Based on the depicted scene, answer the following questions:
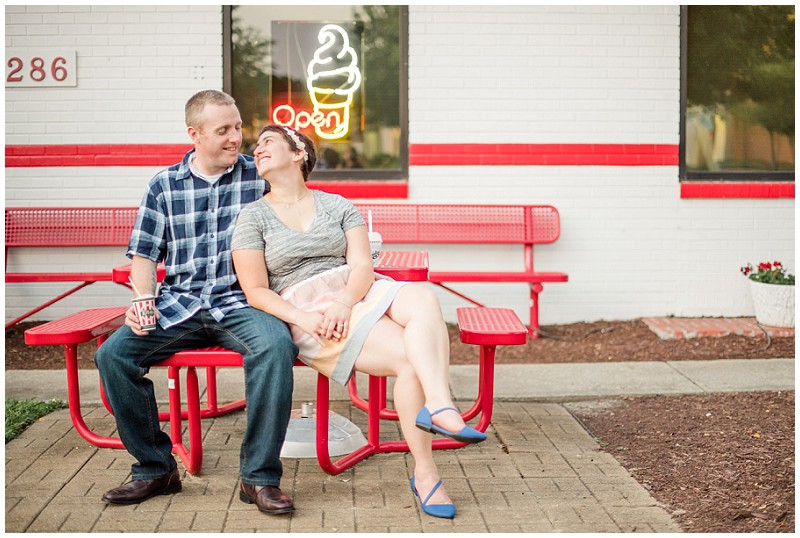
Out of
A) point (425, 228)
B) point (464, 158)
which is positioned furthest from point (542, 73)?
point (425, 228)

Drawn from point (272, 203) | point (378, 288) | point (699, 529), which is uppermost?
point (272, 203)

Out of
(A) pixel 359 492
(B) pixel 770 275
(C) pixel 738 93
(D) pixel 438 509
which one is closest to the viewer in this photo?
(D) pixel 438 509

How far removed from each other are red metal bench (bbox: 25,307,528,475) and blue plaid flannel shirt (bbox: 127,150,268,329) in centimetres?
25

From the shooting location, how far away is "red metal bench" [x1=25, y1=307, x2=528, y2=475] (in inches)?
149

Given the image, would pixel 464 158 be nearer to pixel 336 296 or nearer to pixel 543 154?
pixel 543 154

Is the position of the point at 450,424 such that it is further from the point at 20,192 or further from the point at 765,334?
the point at 20,192

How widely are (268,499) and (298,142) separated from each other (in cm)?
147

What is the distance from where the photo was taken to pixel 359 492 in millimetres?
3693

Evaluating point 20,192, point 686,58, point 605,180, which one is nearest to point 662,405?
point 605,180

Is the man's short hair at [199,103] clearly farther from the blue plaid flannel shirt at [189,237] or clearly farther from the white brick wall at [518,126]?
the white brick wall at [518,126]

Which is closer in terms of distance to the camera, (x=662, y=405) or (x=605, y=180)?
(x=662, y=405)

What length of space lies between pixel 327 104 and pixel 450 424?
4.56m

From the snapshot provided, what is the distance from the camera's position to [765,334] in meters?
6.72

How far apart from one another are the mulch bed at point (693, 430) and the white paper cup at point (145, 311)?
6.88ft
